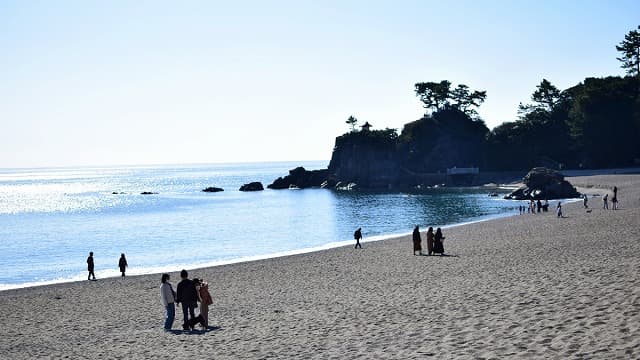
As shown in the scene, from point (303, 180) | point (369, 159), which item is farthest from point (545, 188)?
point (303, 180)

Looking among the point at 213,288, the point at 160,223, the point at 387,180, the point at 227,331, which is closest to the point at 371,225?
the point at 160,223

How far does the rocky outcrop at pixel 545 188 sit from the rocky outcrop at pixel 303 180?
6537 cm

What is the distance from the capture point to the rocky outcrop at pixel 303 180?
139625mm

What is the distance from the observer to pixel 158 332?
52.6 ft

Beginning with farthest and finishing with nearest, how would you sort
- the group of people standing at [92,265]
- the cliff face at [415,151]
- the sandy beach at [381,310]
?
the cliff face at [415,151], the group of people standing at [92,265], the sandy beach at [381,310]

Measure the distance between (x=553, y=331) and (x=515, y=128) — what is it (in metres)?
109

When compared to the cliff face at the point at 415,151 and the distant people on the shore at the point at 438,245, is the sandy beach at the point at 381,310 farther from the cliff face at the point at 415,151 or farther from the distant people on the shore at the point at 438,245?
the cliff face at the point at 415,151

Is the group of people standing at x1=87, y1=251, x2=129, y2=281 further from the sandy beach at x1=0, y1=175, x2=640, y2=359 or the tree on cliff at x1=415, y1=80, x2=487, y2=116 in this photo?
the tree on cliff at x1=415, y1=80, x2=487, y2=116

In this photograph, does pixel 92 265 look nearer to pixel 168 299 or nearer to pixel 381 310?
pixel 168 299

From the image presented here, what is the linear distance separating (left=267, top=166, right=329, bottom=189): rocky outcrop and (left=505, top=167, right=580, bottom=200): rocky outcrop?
2573 inches

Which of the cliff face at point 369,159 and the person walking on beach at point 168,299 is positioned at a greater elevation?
the cliff face at point 369,159

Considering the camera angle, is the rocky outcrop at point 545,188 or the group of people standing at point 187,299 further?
the rocky outcrop at point 545,188

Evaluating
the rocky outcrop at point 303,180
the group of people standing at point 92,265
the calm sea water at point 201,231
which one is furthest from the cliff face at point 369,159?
the group of people standing at point 92,265

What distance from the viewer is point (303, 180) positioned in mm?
140375
